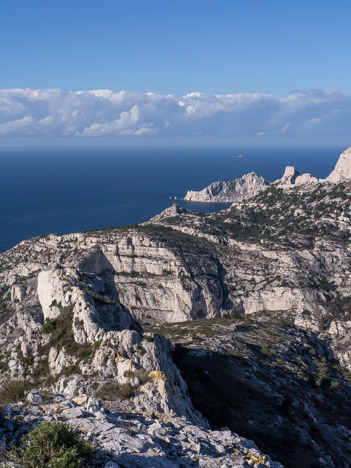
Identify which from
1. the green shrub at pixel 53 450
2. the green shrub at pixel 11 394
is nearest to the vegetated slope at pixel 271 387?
the green shrub at pixel 11 394

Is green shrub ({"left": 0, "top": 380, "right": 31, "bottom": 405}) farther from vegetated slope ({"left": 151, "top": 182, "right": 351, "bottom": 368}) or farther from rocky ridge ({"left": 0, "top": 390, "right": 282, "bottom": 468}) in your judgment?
vegetated slope ({"left": 151, "top": 182, "right": 351, "bottom": 368})

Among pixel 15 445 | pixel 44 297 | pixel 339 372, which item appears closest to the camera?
pixel 15 445

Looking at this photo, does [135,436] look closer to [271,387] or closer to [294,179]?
[271,387]

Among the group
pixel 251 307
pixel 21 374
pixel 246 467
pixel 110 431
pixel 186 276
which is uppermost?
pixel 110 431

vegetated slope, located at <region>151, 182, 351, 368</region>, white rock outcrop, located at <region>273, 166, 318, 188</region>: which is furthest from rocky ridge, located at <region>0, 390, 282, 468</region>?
white rock outcrop, located at <region>273, 166, 318, 188</region>

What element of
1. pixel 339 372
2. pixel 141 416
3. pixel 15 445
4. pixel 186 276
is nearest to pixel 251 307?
pixel 186 276

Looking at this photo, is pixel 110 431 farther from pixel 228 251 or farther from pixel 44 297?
pixel 228 251
